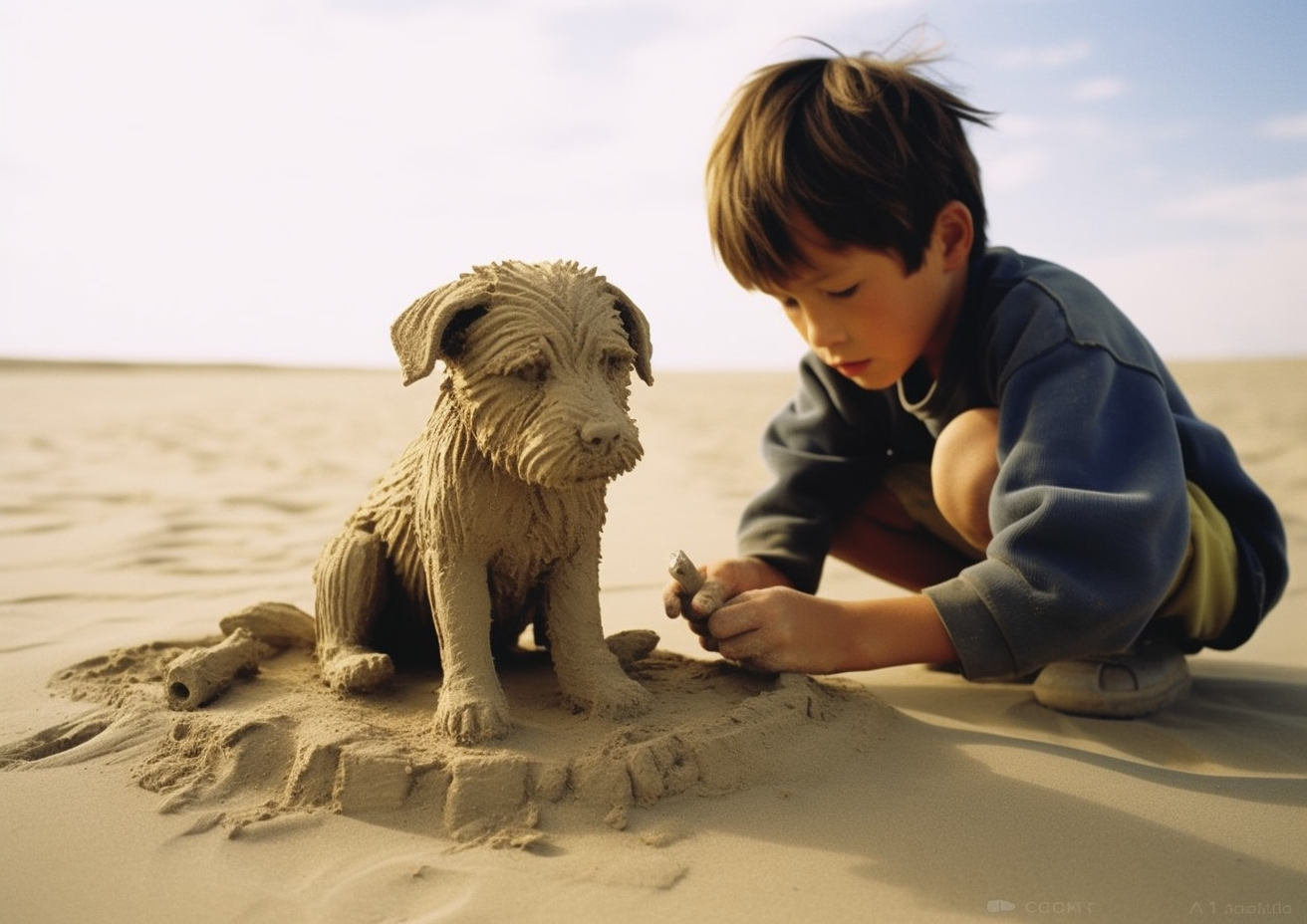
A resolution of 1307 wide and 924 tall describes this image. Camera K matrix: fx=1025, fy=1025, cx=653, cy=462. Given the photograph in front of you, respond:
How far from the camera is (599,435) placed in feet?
6.72

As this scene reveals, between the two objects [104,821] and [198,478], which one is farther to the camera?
[198,478]

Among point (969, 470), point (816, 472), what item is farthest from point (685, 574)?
point (816, 472)

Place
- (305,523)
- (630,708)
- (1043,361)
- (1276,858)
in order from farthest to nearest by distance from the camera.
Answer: (305,523)
(1043,361)
(630,708)
(1276,858)

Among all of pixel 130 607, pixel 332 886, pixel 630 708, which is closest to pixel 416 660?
pixel 630 708

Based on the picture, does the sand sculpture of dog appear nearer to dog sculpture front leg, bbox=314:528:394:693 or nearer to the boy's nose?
dog sculpture front leg, bbox=314:528:394:693

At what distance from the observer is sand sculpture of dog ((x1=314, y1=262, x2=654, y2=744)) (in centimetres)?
216

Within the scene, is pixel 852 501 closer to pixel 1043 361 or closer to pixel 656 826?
pixel 1043 361

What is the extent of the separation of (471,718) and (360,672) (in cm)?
43

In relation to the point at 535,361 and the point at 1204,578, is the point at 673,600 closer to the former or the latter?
the point at 535,361

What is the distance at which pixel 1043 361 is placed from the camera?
113 inches

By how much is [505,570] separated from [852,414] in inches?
67.2

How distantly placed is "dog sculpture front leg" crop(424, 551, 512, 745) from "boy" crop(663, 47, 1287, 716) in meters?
0.61

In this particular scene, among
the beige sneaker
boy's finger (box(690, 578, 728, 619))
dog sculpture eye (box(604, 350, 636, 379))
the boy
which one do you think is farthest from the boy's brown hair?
the beige sneaker

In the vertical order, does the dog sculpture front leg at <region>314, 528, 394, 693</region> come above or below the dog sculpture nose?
below
